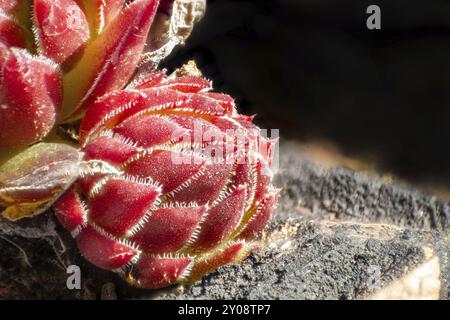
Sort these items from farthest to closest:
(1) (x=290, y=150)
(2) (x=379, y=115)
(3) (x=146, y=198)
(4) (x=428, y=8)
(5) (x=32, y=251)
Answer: (1) (x=290, y=150) < (2) (x=379, y=115) < (4) (x=428, y=8) < (5) (x=32, y=251) < (3) (x=146, y=198)

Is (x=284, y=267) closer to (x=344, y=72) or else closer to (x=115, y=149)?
(x=115, y=149)

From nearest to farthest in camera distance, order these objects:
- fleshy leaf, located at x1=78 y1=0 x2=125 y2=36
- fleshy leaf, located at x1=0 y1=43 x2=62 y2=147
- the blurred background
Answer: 1. fleshy leaf, located at x1=0 y1=43 x2=62 y2=147
2. fleshy leaf, located at x1=78 y1=0 x2=125 y2=36
3. the blurred background

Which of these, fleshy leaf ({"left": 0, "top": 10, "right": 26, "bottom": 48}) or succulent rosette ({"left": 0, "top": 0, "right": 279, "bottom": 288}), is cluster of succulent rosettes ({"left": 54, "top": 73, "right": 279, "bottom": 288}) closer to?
succulent rosette ({"left": 0, "top": 0, "right": 279, "bottom": 288})

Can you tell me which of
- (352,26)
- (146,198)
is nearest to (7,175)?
(146,198)

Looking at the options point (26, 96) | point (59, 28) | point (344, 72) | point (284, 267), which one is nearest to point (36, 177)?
point (26, 96)

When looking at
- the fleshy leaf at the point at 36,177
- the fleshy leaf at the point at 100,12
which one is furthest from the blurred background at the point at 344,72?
the fleshy leaf at the point at 36,177

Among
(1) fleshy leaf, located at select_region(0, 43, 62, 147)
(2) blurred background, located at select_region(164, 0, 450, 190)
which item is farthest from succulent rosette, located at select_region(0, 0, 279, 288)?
(2) blurred background, located at select_region(164, 0, 450, 190)

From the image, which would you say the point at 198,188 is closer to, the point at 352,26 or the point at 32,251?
the point at 32,251
